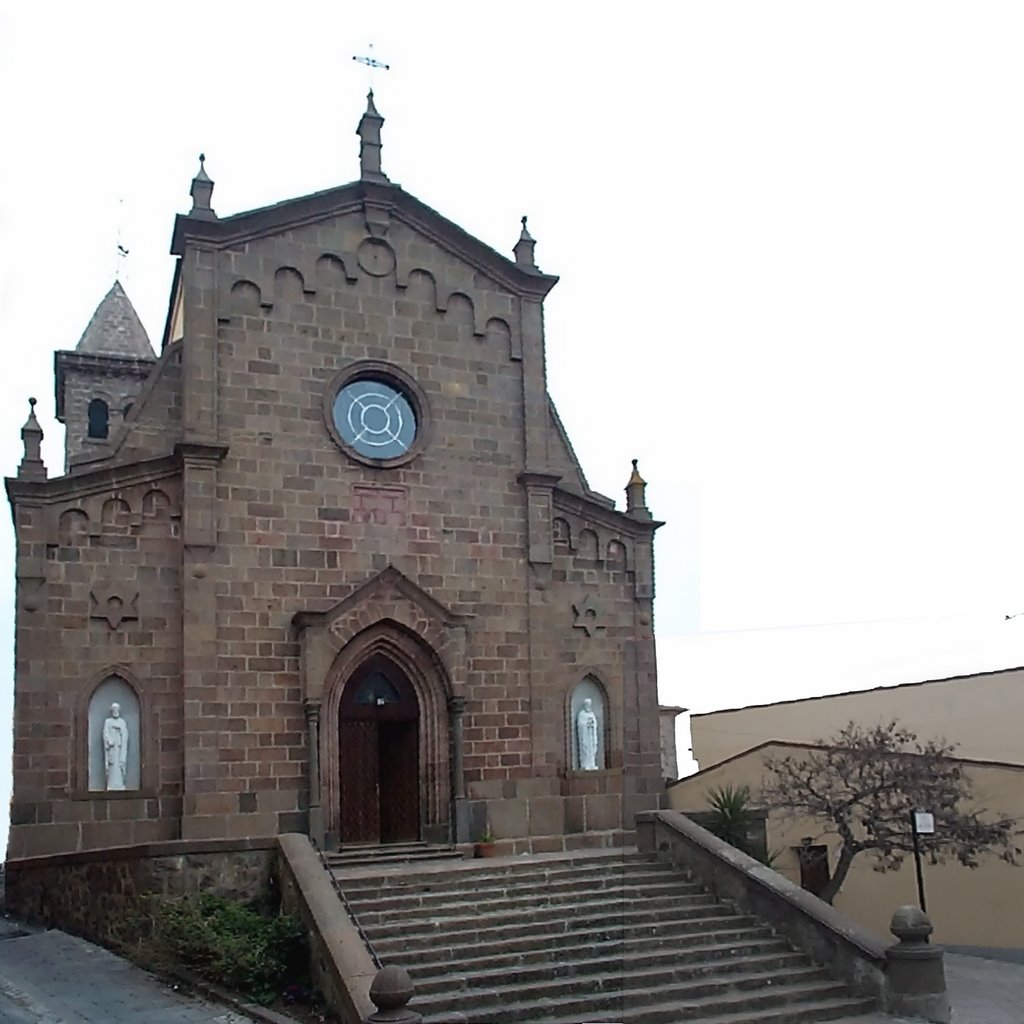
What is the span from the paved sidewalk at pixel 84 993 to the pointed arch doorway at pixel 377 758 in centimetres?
499

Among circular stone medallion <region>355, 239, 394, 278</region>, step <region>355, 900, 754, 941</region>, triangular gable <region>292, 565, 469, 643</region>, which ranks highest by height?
circular stone medallion <region>355, 239, 394, 278</region>

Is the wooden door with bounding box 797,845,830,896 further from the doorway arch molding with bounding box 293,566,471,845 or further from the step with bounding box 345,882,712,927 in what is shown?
the doorway arch molding with bounding box 293,566,471,845

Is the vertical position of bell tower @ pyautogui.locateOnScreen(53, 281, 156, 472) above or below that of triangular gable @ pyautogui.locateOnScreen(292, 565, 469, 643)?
above

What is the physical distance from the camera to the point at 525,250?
22.7 m

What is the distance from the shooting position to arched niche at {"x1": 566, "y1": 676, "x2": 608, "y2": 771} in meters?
21.1

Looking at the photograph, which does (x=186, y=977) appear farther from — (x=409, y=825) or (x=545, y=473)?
(x=545, y=473)

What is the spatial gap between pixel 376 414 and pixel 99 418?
37.4ft

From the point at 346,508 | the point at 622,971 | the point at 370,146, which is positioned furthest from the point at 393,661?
the point at 370,146

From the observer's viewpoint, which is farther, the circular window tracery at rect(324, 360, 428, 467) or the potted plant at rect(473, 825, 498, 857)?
the circular window tracery at rect(324, 360, 428, 467)

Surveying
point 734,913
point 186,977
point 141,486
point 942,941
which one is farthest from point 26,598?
point 942,941

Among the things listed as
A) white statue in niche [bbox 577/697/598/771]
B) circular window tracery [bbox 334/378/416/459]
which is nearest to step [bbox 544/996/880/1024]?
white statue in niche [bbox 577/697/598/771]

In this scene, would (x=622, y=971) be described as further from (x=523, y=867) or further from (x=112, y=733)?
(x=112, y=733)

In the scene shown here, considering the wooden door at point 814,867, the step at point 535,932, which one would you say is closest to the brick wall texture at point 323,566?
the wooden door at point 814,867

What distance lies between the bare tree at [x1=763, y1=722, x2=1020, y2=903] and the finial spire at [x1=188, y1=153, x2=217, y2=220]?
1259 cm
